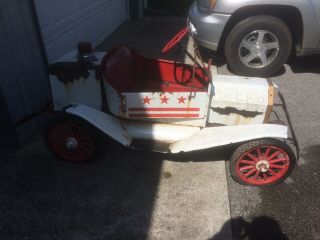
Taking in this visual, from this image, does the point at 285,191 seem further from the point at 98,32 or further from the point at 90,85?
the point at 98,32

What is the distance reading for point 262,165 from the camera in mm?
3408

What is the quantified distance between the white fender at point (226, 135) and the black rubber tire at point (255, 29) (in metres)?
2.54

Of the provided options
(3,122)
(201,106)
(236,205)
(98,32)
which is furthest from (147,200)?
(98,32)

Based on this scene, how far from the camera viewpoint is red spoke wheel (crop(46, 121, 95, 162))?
354 centimetres

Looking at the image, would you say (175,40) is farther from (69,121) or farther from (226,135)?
(69,121)

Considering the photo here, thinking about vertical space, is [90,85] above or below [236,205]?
above

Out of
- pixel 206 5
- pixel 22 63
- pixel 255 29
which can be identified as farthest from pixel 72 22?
pixel 255 29

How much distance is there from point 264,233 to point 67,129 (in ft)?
7.53

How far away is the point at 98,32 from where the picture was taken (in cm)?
719

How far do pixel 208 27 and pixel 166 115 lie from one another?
2578 mm

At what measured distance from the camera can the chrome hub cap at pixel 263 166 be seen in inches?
134

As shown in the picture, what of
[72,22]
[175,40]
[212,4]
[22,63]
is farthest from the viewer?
[72,22]

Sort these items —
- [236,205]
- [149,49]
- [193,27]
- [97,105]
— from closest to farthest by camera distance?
[236,205] < [97,105] < [193,27] < [149,49]

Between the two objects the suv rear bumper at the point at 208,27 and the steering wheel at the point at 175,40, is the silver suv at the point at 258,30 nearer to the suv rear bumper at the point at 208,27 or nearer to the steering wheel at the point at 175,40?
the suv rear bumper at the point at 208,27
